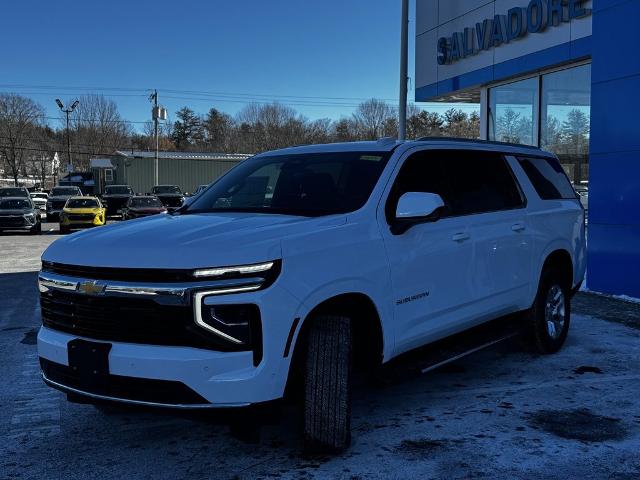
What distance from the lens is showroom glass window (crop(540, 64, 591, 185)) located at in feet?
39.3

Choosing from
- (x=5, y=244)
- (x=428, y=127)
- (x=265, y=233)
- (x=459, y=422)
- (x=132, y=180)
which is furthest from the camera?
(x=428, y=127)

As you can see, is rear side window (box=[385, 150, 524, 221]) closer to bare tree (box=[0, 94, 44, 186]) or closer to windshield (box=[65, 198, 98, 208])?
windshield (box=[65, 198, 98, 208])

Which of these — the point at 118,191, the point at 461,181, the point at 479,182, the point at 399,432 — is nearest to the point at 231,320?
the point at 399,432

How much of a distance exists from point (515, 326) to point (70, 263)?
3618 millimetres

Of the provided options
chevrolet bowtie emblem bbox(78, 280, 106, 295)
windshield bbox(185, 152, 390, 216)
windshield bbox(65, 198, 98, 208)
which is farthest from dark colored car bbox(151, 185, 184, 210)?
chevrolet bowtie emblem bbox(78, 280, 106, 295)

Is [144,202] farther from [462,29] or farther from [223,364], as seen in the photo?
[223,364]

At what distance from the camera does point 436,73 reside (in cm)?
1589

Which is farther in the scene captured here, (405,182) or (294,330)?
(405,182)

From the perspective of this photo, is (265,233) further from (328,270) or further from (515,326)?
(515,326)

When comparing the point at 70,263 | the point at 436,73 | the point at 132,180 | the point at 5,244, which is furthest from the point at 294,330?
the point at 132,180

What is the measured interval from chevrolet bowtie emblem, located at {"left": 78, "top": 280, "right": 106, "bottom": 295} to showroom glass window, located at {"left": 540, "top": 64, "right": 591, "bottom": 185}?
10631 millimetres

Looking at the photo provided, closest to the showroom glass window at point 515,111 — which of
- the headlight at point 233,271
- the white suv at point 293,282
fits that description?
the white suv at point 293,282

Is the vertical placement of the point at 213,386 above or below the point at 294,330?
below

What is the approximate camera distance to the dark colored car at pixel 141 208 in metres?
25.3
